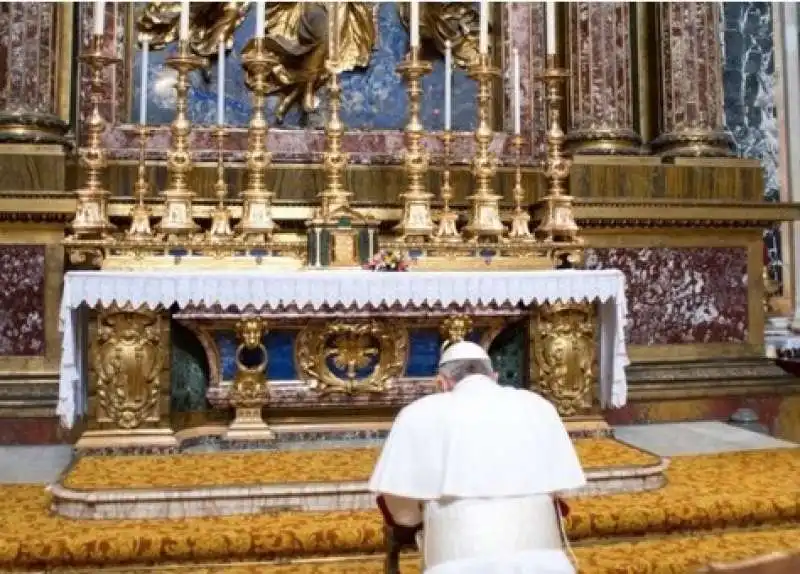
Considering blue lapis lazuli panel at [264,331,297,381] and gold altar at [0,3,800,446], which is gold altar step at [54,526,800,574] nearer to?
gold altar at [0,3,800,446]

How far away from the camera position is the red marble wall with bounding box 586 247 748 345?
7434 millimetres

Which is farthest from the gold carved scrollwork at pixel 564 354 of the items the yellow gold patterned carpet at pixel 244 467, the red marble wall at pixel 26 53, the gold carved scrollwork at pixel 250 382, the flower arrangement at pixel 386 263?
the red marble wall at pixel 26 53

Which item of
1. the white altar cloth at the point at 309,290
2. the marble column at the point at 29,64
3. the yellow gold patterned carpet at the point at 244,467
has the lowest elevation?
the yellow gold patterned carpet at the point at 244,467

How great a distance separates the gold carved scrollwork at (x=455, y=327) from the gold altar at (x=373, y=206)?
0.03m

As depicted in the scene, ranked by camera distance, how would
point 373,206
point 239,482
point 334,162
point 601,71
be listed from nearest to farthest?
point 239,482, point 334,162, point 373,206, point 601,71

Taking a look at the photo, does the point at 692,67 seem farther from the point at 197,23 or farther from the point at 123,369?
the point at 123,369

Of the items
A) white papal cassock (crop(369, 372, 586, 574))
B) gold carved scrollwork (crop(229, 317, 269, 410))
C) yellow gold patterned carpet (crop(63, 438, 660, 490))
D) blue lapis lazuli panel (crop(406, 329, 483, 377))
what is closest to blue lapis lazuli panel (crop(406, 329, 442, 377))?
blue lapis lazuli panel (crop(406, 329, 483, 377))

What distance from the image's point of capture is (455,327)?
5.96 m

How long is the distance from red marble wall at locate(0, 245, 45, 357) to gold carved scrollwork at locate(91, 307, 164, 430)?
134cm

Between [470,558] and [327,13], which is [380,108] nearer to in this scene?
[327,13]

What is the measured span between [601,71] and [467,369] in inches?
229

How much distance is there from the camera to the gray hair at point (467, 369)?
111 inches

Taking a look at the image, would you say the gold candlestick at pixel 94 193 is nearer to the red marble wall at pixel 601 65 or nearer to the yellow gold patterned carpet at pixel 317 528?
the yellow gold patterned carpet at pixel 317 528

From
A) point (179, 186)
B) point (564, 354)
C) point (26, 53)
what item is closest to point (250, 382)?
point (179, 186)
